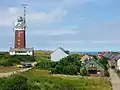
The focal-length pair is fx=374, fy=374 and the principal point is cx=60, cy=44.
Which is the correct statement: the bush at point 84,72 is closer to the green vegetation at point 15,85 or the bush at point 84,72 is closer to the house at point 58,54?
the green vegetation at point 15,85

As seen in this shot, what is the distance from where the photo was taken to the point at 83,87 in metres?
49.5

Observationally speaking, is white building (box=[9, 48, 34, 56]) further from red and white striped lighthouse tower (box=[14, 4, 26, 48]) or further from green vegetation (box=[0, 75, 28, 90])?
green vegetation (box=[0, 75, 28, 90])

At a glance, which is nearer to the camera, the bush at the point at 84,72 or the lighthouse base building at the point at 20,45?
the bush at the point at 84,72

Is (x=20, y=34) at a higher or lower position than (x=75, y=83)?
higher

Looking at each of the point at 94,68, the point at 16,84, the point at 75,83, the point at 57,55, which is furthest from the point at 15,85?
the point at 57,55

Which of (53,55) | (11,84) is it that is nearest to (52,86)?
(11,84)

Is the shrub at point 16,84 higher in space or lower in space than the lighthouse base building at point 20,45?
lower

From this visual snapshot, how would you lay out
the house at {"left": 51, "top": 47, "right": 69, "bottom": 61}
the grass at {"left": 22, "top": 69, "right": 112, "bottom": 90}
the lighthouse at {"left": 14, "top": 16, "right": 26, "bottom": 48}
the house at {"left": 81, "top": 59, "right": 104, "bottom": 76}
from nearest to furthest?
the grass at {"left": 22, "top": 69, "right": 112, "bottom": 90}, the house at {"left": 81, "top": 59, "right": 104, "bottom": 76}, the house at {"left": 51, "top": 47, "right": 69, "bottom": 61}, the lighthouse at {"left": 14, "top": 16, "right": 26, "bottom": 48}

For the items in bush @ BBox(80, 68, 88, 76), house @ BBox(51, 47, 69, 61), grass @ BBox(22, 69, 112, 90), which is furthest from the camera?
house @ BBox(51, 47, 69, 61)

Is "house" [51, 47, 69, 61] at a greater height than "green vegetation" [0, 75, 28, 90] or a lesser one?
greater

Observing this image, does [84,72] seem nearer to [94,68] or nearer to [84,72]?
[84,72]

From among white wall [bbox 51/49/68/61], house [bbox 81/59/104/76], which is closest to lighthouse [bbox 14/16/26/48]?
white wall [bbox 51/49/68/61]

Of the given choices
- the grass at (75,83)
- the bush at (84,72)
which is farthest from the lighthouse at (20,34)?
the grass at (75,83)

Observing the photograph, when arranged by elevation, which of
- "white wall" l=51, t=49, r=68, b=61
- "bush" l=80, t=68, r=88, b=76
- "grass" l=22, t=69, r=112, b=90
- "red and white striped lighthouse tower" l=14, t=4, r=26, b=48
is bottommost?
"grass" l=22, t=69, r=112, b=90
